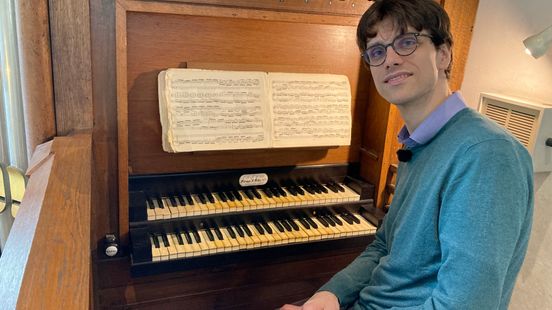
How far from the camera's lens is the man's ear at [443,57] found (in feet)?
3.79

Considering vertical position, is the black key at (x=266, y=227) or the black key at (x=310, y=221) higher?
the black key at (x=310, y=221)

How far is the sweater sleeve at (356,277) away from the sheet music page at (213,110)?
0.62 m

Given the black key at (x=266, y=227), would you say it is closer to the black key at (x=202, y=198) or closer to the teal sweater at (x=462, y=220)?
the black key at (x=202, y=198)

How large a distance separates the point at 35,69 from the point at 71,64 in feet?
0.37

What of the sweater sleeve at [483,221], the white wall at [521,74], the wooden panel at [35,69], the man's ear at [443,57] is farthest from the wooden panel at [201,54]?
the sweater sleeve at [483,221]

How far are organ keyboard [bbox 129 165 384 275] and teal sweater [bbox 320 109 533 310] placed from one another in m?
0.67

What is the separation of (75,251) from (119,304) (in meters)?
1.03

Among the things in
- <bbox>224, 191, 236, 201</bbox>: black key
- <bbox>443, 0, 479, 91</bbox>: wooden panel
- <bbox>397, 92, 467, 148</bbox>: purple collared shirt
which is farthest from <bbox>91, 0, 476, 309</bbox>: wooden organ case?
<bbox>397, 92, 467, 148</bbox>: purple collared shirt

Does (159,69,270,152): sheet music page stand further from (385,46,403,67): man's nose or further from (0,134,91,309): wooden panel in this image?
(385,46,403,67): man's nose

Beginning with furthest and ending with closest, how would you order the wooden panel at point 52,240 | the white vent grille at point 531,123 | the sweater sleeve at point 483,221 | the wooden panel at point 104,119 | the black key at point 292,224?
the black key at point 292,224, the white vent grille at point 531,123, the wooden panel at point 104,119, the sweater sleeve at point 483,221, the wooden panel at point 52,240

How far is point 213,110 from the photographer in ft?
5.65

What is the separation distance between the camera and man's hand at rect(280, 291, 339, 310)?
1.29 meters

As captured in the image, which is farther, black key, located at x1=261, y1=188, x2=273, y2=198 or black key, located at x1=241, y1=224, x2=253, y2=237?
black key, located at x1=261, y1=188, x2=273, y2=198

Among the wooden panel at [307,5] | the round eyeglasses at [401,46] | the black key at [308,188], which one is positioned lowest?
the black key at [308,188]
